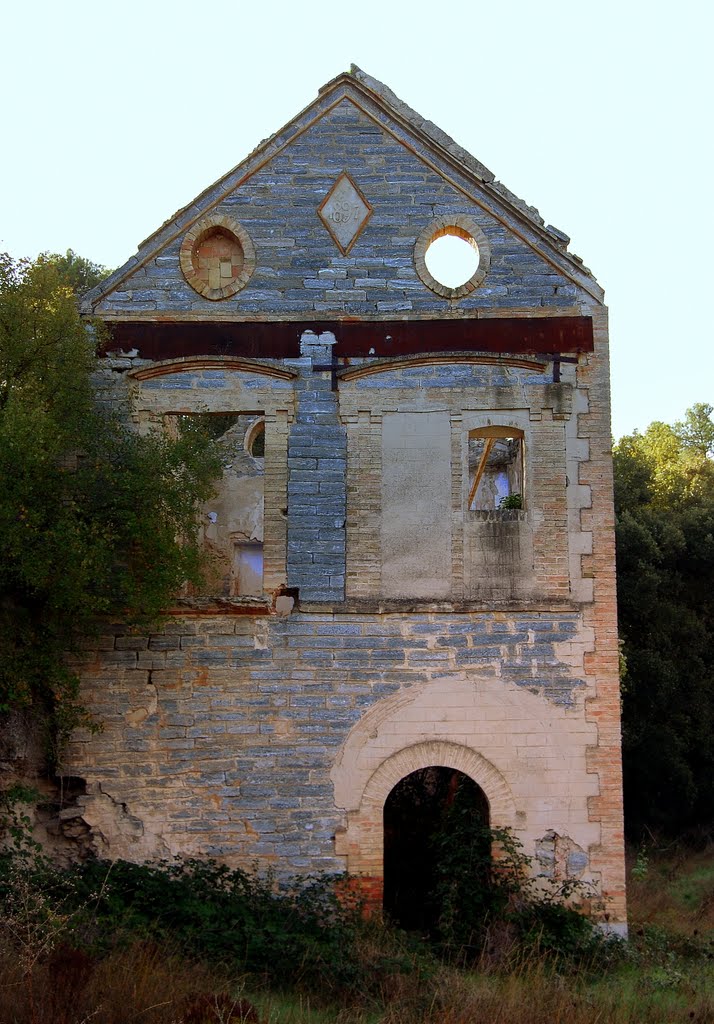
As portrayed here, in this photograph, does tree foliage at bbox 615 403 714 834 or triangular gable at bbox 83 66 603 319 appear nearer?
triangular gable at bbox 83 66 603 319

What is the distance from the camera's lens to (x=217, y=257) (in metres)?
13.3

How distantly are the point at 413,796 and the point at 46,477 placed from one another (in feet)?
23.3

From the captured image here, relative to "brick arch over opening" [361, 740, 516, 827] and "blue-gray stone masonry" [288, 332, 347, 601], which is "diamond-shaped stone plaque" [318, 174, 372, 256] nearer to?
"blue-gray stone masonry" [288, 332, 347, 601]

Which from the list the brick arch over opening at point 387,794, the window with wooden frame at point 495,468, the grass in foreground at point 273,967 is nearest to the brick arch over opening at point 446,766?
the brick arch over opening at point 387,794

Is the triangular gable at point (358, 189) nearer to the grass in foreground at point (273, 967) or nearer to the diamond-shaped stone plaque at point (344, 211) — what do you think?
the diamond-shaped stone plaque at point (344, 211)

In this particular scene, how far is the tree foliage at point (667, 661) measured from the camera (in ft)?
68.4

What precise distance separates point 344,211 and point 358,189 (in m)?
0.31

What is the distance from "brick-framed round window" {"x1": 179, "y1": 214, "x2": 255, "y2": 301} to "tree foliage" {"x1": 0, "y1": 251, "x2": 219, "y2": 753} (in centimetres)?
171

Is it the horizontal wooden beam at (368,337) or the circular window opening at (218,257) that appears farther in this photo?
the circular window opening at (218,257)

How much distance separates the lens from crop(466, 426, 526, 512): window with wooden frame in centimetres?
1415

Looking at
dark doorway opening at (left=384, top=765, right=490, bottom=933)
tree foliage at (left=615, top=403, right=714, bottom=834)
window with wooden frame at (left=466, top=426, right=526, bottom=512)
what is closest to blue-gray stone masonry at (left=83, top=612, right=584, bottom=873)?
dark doorway opening at (left=384, top=765, right=490, bottom=933)

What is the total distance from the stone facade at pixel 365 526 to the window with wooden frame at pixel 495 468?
87 centimetres

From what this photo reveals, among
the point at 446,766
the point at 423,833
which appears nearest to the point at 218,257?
the point at 446,766

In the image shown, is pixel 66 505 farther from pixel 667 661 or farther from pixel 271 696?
pixel 667 661
